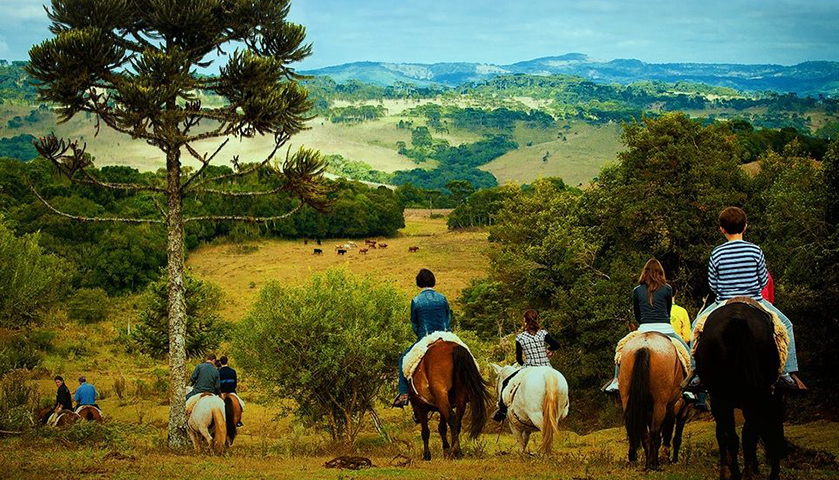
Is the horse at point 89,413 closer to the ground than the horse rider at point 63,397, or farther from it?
closer to the ground

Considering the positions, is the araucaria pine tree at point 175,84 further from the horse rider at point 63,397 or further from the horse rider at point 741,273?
the horse rider at point 741,273

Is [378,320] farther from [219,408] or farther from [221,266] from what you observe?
[221,266]

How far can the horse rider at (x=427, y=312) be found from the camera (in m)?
12.3

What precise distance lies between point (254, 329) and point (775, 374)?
44.6 feet

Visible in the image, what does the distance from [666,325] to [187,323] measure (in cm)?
3367

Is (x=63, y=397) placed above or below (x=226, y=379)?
below

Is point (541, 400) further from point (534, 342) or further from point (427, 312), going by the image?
point (427, 312)

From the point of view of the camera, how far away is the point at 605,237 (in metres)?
29.8

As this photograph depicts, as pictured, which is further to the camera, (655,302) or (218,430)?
(218,430)

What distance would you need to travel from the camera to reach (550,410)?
12.0 m

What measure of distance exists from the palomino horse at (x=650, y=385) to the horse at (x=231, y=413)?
8934mm

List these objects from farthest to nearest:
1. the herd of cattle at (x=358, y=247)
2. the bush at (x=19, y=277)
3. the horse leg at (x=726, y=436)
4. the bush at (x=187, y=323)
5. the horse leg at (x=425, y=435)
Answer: the herd of cattle at (x=358, y=247), the bush at (x=187, y=323), the bush at (x=19, y=277), the horse leg at (x=425, y=435), the horse leg at (x=726, y=436)

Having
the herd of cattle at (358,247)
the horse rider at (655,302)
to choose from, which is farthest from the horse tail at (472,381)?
the herd of cattle at (358,247)

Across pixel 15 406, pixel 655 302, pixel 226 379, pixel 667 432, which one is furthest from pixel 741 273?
pixel 15 406
